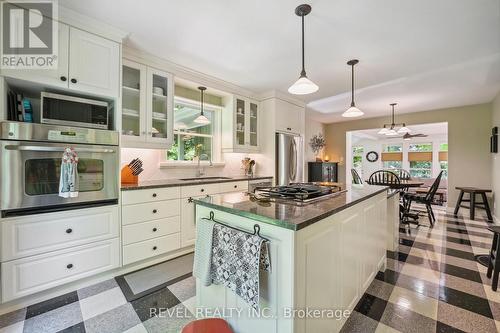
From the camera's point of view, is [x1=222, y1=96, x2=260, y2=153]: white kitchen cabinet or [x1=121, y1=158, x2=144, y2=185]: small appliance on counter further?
[x1=222, y1=96, x2=260, y2=153]: white kitchen cabinet

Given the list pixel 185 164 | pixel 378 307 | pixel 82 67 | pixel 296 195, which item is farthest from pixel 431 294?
pixel 82 67

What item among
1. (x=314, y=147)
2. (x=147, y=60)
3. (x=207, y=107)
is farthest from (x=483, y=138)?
(x=147, y=60)

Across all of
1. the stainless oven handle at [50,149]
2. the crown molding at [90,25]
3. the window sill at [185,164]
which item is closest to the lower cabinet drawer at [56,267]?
the stainless oven handle at [50,149]

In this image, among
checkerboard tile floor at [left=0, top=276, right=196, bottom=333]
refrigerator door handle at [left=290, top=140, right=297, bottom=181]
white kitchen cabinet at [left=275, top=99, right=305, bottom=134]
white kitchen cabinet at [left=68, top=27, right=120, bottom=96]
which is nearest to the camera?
checkerboard tile floor at [left=0, top=276, right=196, bottom=333]

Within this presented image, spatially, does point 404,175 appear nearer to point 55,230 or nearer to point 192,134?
point 192,134

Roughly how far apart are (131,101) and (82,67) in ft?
2.13

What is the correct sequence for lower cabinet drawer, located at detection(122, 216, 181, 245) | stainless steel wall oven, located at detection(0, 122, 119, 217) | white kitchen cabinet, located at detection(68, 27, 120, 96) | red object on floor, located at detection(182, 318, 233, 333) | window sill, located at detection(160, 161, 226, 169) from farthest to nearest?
1. window sill, located at detection(160, 161, 226, 169)
2. lower cabinet drawer, located at detection(122, 216, 181, 245)
3. white kitchen cabinet, located at detection(68, 27, 120, 96)
4. stainless steel wall oven, located at detection(0, 122, 119, 217)
5. red object on floor, located at detection(182, 318, 233, 333)

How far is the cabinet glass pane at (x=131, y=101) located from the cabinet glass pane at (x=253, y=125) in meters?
2.01

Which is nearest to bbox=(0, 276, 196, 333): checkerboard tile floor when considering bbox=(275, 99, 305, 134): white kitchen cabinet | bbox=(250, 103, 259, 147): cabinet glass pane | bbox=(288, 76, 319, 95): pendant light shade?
bbox=(288, 76, 319, 95): pendant light shade

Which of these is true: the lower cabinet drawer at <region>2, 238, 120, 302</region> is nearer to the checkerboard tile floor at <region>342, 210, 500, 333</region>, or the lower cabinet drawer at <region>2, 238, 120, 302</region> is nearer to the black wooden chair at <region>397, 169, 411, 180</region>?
the checkerboard tile floor at <region>342, 210, 500, 333</region>

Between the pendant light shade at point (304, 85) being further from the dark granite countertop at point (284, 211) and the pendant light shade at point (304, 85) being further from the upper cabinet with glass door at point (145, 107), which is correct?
the upper cabinet with glass door at point (145, 107)

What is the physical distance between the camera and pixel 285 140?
13.5 feet

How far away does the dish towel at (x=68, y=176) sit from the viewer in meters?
1.78

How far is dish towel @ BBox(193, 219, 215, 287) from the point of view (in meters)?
1.28
